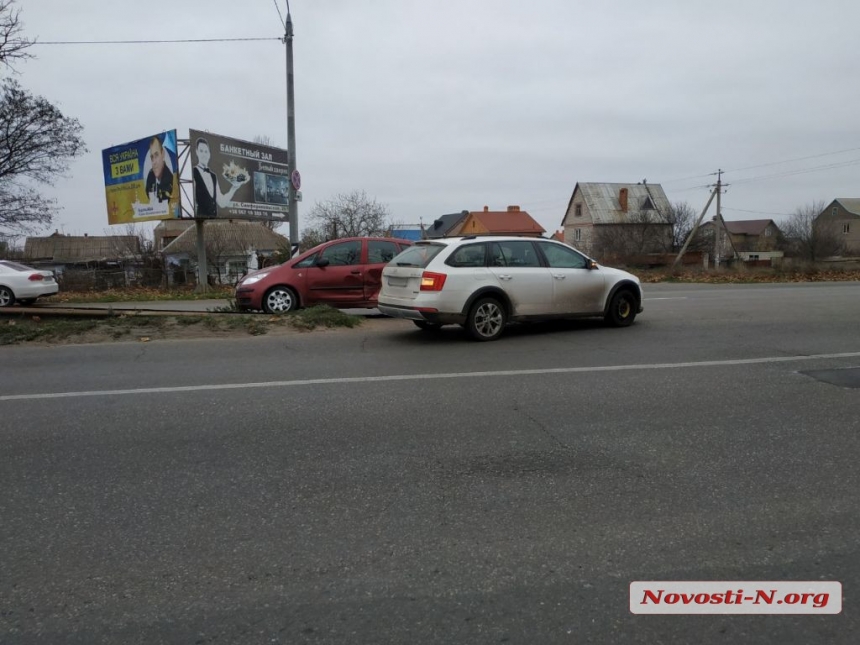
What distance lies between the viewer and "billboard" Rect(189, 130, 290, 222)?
896 inches

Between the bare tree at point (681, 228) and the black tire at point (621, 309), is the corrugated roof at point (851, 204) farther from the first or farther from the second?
the black tire at point (621, 309)

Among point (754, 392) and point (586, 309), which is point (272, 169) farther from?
point (754, 392)

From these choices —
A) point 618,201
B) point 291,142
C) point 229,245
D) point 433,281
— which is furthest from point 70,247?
point 433,281

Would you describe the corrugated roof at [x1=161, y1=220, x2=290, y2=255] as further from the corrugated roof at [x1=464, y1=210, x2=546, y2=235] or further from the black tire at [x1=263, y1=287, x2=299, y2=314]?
the black tire at [x1=263, y1=287, x2=299, y2=314]

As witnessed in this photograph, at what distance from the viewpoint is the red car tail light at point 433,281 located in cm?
838

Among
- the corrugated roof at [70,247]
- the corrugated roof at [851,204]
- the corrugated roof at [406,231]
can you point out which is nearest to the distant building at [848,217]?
the corrugated roof at [851,204]

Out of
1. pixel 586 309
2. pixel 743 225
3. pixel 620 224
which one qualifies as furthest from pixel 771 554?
pixel 743 225

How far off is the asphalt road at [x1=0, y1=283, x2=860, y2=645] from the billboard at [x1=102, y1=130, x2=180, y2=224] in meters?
17.7

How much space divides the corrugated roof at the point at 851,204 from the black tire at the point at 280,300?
328 ft

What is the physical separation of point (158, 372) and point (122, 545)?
13.9 feet

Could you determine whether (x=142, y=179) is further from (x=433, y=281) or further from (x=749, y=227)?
(x=749, y=227)

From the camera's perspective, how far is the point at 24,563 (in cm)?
290

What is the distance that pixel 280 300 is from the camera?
38.2 ft

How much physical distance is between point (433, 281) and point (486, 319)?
98 centimetres
